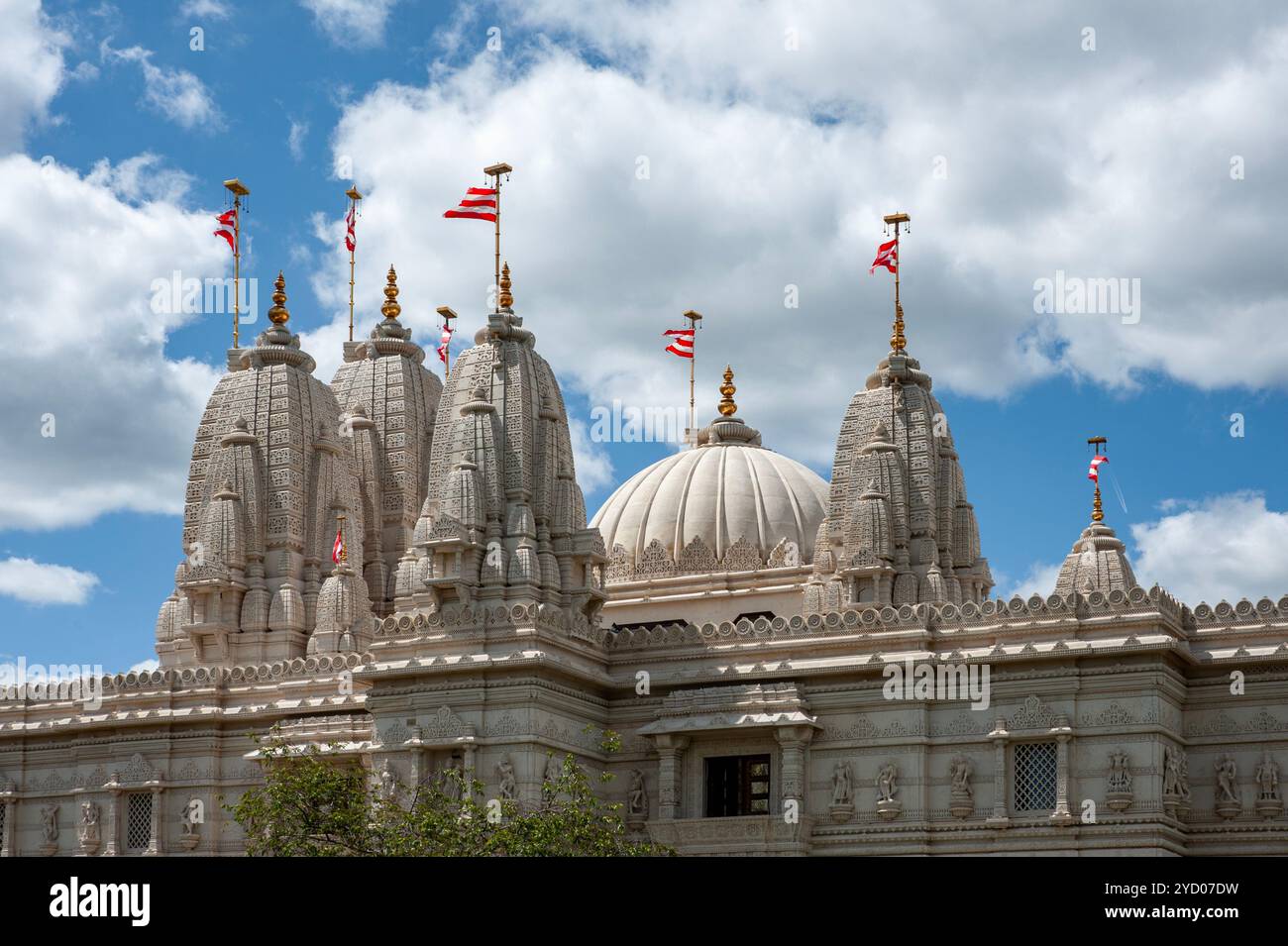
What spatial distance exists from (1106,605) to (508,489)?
1277 centimetres

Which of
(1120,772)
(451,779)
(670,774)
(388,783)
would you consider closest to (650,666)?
(670,774)

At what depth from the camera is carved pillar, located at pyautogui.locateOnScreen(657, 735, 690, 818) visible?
1511 inches

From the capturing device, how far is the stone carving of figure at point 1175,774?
35.1 m

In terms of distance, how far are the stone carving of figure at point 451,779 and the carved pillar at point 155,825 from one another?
29.7 ft

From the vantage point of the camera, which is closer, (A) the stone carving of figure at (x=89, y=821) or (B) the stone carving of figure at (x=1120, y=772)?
(B) the stone carving of figure at (x=1120, y=772)

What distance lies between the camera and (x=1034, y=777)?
36281 millimetres

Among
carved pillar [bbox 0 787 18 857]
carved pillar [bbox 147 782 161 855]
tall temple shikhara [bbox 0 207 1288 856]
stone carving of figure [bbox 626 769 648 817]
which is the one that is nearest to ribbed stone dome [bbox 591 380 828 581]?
tall temple shikhara [bbox 0 207 1288 856]

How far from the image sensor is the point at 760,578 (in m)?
49.7

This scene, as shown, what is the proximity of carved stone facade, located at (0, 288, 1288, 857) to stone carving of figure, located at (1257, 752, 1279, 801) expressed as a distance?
0.21 feet

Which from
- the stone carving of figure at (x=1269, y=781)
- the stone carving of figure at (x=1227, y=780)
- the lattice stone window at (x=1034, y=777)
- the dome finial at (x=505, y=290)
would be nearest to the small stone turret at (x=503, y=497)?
the dome finial at (x=505, y=290)

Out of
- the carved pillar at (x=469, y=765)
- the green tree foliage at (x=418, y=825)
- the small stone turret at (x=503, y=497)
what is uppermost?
the small stone turret at (x=503, y=497)

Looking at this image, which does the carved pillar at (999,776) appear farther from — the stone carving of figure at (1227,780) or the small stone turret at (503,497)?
the small stone turret at (503,497)

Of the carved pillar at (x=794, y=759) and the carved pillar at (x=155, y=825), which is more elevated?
the carved pillar at (x=794, y=759)
